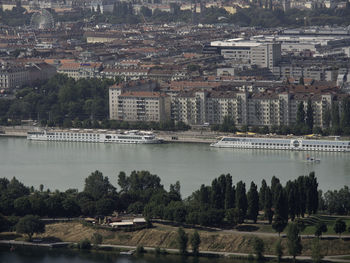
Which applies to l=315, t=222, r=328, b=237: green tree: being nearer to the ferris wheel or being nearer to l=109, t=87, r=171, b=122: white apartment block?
l=109, t=87, r=171, b=122: white apartment block

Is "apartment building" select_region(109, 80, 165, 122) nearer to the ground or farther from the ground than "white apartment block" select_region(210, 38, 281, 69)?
nearer to the ground

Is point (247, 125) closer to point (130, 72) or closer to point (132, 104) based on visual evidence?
point (132, 104)

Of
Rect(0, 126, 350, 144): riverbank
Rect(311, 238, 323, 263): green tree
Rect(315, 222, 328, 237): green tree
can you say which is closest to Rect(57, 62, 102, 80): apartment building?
Rect(0, 126, 350, 144): riverbank

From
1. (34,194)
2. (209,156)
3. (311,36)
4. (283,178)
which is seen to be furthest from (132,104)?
(311,36)

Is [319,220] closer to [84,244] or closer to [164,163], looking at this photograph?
[84,244]

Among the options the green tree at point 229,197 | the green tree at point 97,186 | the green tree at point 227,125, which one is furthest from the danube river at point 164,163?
the green tree at point 229,197

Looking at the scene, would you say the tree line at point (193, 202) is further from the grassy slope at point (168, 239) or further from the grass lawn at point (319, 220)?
the grassy slope at point (168, 239)

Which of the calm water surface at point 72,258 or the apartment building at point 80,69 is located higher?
the apartment building at point 80,69
